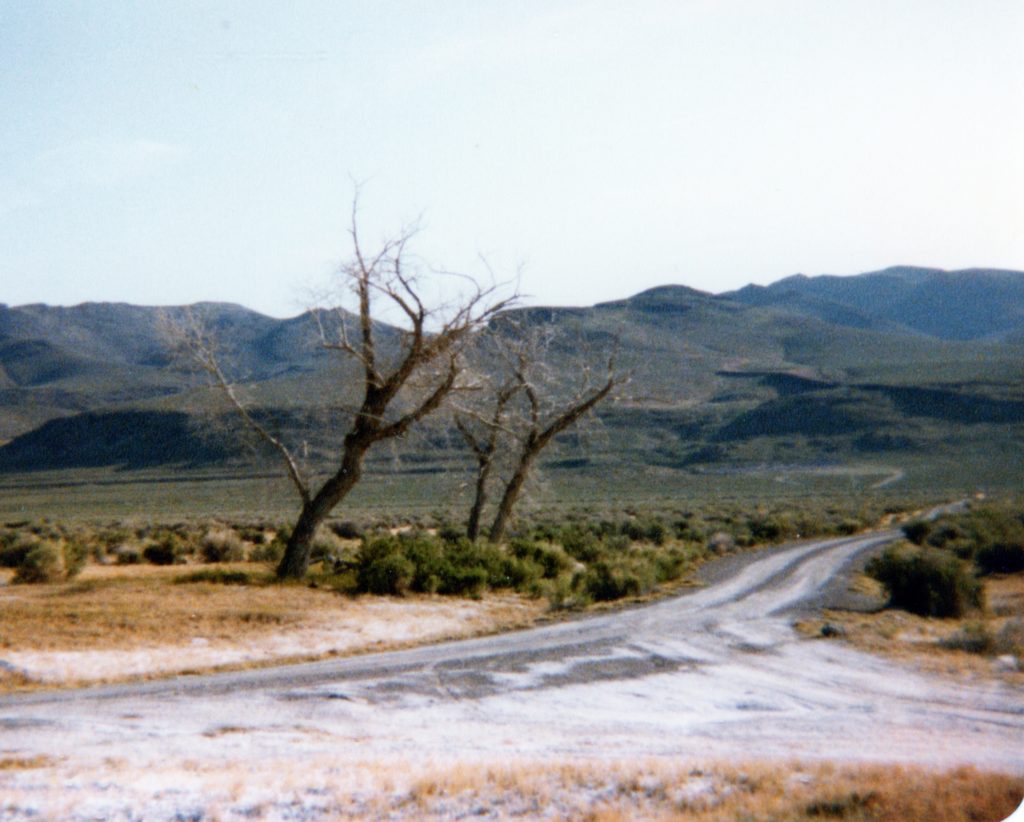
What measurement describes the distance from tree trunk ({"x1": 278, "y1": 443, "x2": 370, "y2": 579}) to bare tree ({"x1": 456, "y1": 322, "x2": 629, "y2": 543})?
16.0 feet

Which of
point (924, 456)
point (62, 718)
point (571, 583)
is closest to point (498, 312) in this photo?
point (571, 583)

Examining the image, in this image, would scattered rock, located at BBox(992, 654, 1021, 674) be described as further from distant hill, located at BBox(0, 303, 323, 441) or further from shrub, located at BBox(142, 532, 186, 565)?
distant hill, located at BBox(0, 303, 323, 441)

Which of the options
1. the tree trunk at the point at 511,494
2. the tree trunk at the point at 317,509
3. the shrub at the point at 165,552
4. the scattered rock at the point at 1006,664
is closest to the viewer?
the scattered rock at the point at 1006,664

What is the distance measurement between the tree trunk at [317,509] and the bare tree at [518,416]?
488 centimetres

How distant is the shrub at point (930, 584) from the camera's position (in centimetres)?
1816

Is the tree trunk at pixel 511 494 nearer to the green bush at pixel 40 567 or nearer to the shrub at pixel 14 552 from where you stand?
the green bush at pixel 40 567

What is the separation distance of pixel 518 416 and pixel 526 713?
14782mm

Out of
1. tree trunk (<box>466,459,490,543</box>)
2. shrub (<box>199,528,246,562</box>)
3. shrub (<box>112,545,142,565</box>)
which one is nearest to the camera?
tree trunk (<box>466,459,490,543</box>)

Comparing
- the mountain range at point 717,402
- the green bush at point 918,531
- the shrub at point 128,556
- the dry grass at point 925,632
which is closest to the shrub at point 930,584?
the dry grass at point 925,632

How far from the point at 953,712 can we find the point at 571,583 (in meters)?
12.0

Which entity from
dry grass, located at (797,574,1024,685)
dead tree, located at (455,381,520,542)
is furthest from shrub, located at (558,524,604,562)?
dry grass, located at (797,574,1024,685)

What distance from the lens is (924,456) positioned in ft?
251

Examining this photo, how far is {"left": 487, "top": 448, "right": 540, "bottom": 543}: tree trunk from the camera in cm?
2603

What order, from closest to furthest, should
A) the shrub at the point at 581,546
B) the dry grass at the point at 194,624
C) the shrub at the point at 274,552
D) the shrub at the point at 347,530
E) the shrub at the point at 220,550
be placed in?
the dry grass at the point at 194,624 → the shrub at the point at 274,552 → the shrub at the point at 220,550 → the shrub at the point at 581,546 → the shrub at the point at 347,530
